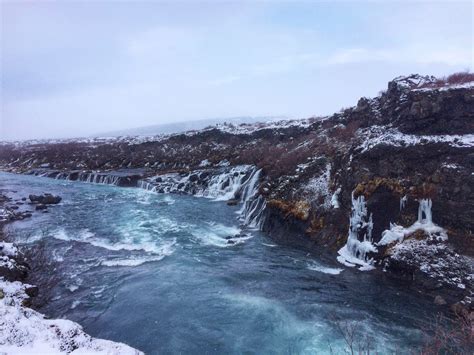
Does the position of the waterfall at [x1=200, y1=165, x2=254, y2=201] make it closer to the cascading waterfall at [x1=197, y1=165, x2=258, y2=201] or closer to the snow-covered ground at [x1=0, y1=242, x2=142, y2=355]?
the cascading waterfall at [x1=197, y1=165, x2=258, y2=201]

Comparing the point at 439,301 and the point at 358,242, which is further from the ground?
the point at 358,242

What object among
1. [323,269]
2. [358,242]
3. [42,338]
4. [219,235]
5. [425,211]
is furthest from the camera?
[219,235]

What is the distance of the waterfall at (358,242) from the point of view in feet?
60.7

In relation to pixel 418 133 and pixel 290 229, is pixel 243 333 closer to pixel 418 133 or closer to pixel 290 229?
pixel 290 229

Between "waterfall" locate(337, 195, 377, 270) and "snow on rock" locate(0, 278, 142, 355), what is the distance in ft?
41.5

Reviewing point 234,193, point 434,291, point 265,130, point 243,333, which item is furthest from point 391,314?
point 265,130

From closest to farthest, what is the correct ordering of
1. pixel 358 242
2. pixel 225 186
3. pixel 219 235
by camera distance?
1. pixel 358 242
2. pixel 219 235
3. pixel 225 186

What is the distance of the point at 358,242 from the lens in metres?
19.3

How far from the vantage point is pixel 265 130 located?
169ft

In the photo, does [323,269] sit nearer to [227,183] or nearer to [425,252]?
[425,252]

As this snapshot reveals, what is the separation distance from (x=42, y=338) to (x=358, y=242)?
612 inches

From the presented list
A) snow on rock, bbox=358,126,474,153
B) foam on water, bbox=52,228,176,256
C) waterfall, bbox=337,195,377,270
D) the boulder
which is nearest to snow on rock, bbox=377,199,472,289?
waterfall, bbox=337,195,377,270

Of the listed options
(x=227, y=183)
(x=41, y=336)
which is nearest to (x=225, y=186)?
(x=227, y=183)

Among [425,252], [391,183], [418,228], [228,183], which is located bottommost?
[425,252]
